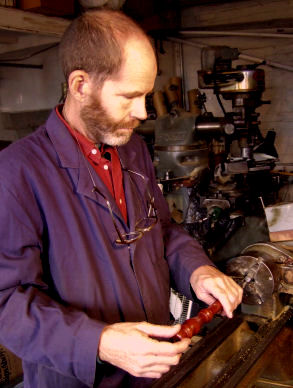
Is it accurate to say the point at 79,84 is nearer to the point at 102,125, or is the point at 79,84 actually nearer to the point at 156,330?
the point at 102,125

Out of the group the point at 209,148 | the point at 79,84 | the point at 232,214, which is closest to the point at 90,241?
the point at 79,84

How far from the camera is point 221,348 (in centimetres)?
136

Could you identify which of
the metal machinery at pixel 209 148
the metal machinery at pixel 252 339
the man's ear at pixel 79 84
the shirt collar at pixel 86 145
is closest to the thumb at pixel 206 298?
the metal machinery at pixel 252 339

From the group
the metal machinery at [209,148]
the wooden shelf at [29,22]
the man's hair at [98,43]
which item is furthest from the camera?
the wooden shelf at [29,22]

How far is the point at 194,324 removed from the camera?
0.99m

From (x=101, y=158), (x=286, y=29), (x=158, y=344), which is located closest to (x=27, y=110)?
(x=286, y=29)

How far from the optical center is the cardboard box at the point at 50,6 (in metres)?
2.36

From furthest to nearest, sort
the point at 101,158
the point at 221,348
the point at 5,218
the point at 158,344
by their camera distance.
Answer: the point at 221,348
the point at 101,158
the point at 5,218
the point at 158,344

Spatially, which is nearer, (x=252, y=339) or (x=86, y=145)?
(x=86, y=145)

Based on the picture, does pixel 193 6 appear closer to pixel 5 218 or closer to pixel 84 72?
pixel 84 72

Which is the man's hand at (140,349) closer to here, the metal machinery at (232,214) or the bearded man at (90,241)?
the bearded man at (90,241)

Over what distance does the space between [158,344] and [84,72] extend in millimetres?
683

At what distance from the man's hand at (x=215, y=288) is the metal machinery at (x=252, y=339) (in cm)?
19

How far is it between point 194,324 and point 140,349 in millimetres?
184
